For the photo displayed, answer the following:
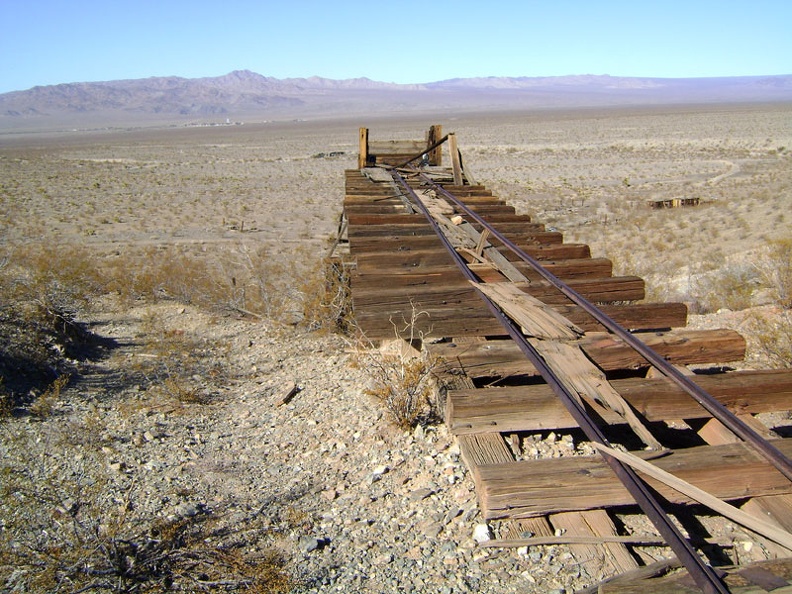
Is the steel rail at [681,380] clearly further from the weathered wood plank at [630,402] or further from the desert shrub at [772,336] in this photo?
the desert shrub at [772,336]

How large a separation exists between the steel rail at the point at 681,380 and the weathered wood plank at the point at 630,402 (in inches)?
3.4

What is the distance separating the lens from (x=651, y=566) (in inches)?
103

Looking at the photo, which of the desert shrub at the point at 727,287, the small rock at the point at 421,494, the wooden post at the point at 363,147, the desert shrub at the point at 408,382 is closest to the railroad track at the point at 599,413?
the desert shrub at the point at 408,382

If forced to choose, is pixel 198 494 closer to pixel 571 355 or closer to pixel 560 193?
pixel 571 355

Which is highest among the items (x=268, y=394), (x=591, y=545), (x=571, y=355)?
(x=571, y=355)

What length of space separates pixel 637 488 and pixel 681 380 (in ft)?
4.11

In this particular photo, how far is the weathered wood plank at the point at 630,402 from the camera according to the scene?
12.2 feet

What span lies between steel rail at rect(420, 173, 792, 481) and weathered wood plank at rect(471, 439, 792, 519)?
0.10 m

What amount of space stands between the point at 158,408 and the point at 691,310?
658 centimetres

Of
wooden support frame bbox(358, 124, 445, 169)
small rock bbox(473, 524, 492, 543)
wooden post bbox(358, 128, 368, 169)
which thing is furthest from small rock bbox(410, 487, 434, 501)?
wooden support frame bbox(358, 124, 445, 169)

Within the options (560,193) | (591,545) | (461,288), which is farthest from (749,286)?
(560,193)

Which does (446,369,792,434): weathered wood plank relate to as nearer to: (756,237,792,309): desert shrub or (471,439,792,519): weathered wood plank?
(471,439,792,519): weathered wood plank

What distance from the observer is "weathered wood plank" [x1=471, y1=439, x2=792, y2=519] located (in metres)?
3.05

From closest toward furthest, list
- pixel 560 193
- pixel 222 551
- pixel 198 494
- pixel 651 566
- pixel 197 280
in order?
pixel 651 566, pixel 222 551, pixel 198 494, pixel 197 280, pixel 560 193
